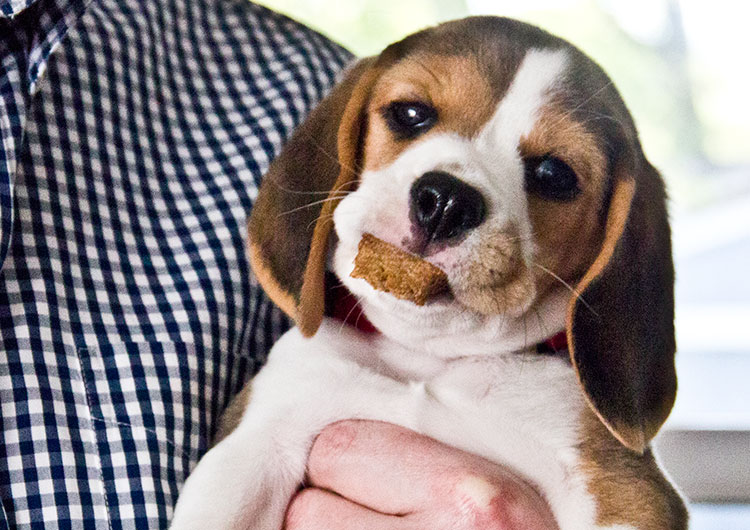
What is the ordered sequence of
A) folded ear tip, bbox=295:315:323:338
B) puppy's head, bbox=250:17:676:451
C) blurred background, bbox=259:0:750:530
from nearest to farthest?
puppy's head, bbox=250:17:676:451 < folded ear tip, bbox=295:315:323:338 < blurred background, bbox=259:0:750:530

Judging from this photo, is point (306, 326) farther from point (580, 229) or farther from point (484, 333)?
point (580, 229)

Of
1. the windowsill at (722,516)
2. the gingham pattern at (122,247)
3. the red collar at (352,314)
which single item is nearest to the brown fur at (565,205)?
the red collar at (352,314)

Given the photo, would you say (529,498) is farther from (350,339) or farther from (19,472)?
(19,472)

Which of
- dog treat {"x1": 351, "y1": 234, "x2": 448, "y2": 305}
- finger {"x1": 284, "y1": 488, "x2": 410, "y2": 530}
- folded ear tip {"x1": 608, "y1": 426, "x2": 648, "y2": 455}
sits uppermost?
dog treat {"x1": 351, "y1": 234, "x2": 448, "y2": 305}

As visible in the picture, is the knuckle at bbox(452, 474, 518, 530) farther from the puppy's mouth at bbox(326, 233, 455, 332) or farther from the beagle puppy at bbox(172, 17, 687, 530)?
the puppy's mouth at bbox(326, 233, 455, 332)

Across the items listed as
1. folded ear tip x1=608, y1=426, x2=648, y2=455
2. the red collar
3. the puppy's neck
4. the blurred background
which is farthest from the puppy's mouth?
the blurred background

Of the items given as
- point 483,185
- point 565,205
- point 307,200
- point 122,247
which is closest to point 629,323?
point 565,205
